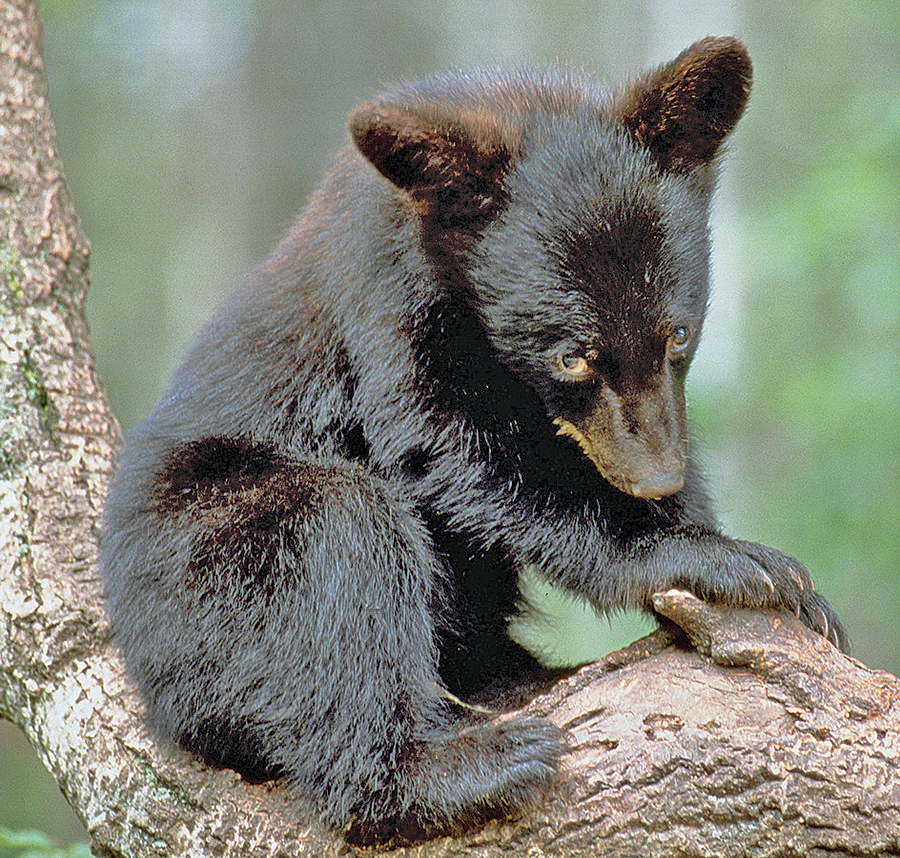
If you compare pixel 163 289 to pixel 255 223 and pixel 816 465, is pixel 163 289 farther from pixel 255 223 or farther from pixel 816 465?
pixel 816 465

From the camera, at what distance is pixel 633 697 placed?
2.62m

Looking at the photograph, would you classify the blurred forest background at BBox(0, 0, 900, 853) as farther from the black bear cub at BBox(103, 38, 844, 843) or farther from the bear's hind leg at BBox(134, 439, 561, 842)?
the bear's hind leg at BBox(134, 439, 561, 842)

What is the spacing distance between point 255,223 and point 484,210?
5005 mm

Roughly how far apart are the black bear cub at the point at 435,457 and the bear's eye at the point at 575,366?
0.01 m

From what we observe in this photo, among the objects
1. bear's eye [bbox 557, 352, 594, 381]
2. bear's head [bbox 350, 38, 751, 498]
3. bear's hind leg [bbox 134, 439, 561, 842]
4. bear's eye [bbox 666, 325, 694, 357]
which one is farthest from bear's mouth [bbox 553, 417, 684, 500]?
bear's hind leg [bbox 134, 439, 561, 842]

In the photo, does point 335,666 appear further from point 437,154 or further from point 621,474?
point 437,154

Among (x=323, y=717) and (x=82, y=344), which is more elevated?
(x=82, y=344)

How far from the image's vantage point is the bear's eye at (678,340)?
291cm

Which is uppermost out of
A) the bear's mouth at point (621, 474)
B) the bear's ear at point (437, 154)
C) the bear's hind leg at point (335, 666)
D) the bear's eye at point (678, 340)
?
the bear's ear at point (437, 154)

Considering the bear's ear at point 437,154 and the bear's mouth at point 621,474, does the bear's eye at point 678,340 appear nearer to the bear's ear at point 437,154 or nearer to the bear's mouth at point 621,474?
the bear's mouth at point 621,474

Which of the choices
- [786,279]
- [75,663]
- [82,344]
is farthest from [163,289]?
[75,663]

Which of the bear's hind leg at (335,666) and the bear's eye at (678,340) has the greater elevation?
the bear's eye at (678,340)

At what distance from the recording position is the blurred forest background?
6559 mm

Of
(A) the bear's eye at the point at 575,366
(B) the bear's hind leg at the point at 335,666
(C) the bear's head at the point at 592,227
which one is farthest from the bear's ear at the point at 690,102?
(B) the bear's hind leg at the point at 335,666
